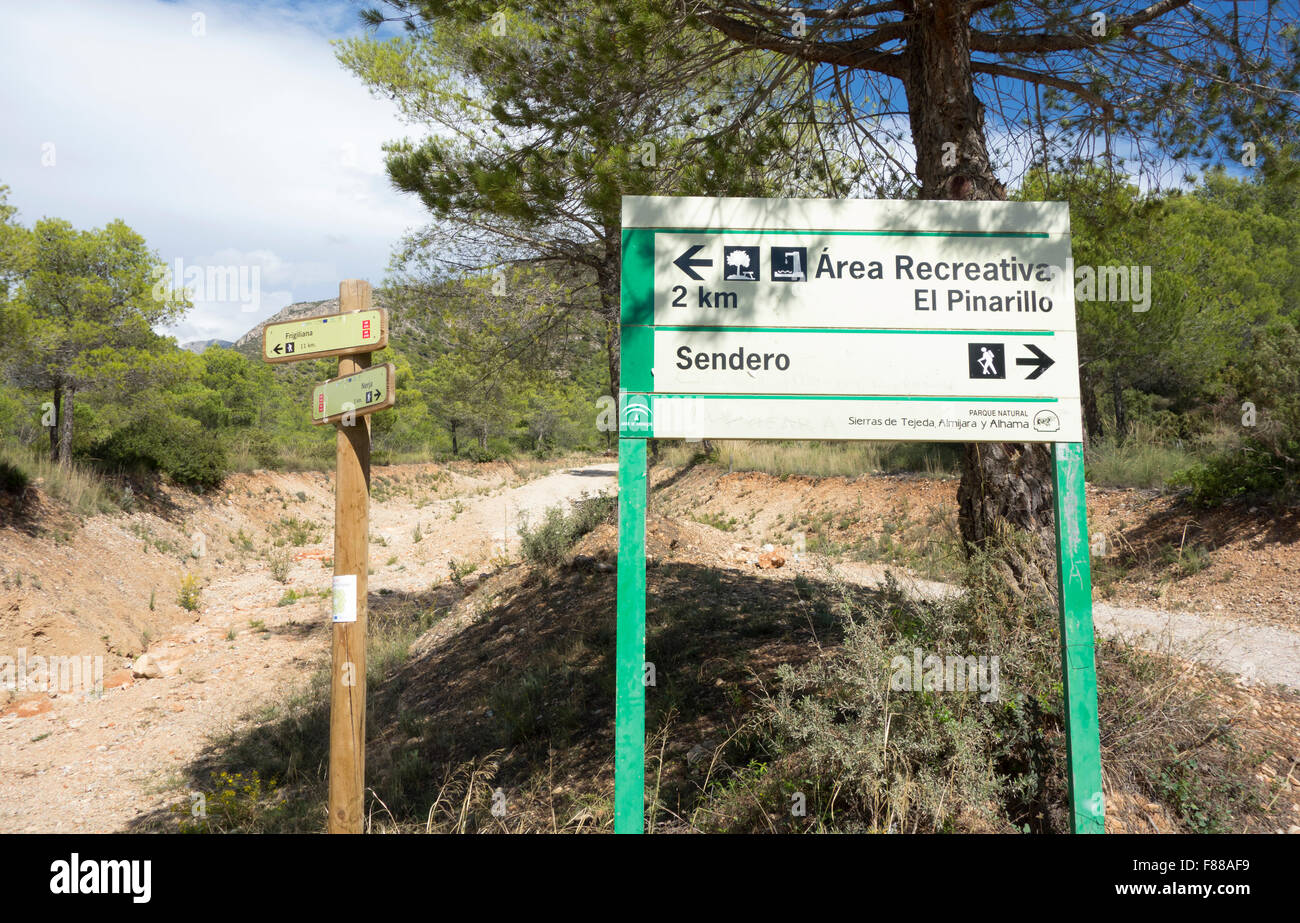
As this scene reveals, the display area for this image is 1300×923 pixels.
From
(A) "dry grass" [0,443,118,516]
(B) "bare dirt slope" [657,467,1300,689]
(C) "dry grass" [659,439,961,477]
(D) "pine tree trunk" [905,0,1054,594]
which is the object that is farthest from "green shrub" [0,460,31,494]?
(D) "pine tree trunk" [905,0,1054,594]

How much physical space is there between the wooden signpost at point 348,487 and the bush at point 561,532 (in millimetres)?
6346

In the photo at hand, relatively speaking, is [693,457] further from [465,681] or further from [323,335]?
[323,335]

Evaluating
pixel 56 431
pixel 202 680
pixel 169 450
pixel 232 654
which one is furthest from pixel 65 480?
pixel 202 680

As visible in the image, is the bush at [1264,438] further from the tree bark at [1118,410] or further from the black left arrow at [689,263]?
the black left arrow at [689,263]

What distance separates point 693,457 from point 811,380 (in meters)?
19.0

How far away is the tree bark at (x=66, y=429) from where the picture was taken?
45.0 feet

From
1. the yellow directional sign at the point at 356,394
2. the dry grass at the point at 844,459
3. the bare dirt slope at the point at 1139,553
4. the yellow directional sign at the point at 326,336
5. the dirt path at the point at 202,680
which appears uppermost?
the dry grass at the point at 844,459

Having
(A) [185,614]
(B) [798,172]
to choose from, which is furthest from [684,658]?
(A) [185,614]

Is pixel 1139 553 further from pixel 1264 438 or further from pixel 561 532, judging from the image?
pixel 561 532

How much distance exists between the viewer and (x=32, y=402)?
71.4 feet

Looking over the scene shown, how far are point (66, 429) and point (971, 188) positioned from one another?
53.5 feet

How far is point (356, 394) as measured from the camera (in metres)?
3.37

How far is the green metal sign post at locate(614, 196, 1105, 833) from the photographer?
120 inches

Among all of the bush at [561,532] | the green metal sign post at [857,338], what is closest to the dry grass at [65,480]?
the bush at [561,532]
